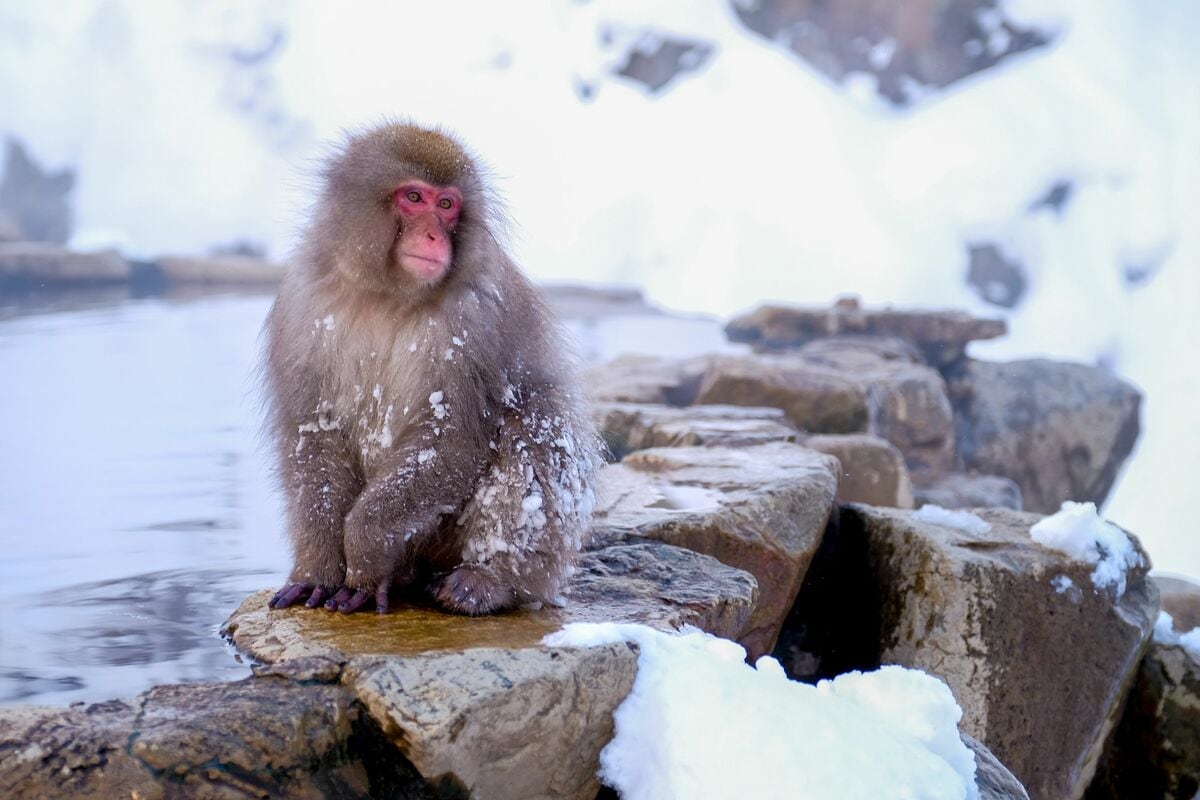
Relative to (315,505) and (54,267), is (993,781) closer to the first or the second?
(315,505)

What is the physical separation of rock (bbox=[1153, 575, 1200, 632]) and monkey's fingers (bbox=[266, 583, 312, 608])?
334cm

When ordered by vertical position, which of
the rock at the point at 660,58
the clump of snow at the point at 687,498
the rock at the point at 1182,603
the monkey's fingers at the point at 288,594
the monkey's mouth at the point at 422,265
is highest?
the rock at the point at 660,58

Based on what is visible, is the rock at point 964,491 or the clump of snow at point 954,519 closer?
the clump of snow at point 954,519

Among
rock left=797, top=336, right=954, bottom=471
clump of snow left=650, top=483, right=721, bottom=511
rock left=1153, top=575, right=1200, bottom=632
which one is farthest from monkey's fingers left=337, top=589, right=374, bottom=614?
rock left=797, top=336, right=954, bottom=471

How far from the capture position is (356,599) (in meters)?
2.13

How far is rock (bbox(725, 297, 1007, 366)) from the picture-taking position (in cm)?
768

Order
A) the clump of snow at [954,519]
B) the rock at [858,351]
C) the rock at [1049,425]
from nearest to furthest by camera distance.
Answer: the clump of snow at [954,519] < the rock at [858,351] < the rock at [1049,425]

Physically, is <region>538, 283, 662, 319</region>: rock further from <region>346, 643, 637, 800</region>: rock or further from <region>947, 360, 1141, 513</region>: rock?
<region>346, 643, 637, 800</region>: rock

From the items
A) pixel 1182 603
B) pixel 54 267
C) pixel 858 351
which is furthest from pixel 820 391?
pixel 54 267

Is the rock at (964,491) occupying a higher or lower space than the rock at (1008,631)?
A: lower

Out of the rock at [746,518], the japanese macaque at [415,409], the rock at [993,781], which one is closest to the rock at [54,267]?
the rock at [746,518]

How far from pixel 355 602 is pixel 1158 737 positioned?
7.77 ft

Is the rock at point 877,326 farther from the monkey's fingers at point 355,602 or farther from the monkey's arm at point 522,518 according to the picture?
the monkey's fingers at point 355,602

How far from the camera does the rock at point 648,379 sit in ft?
17.2
